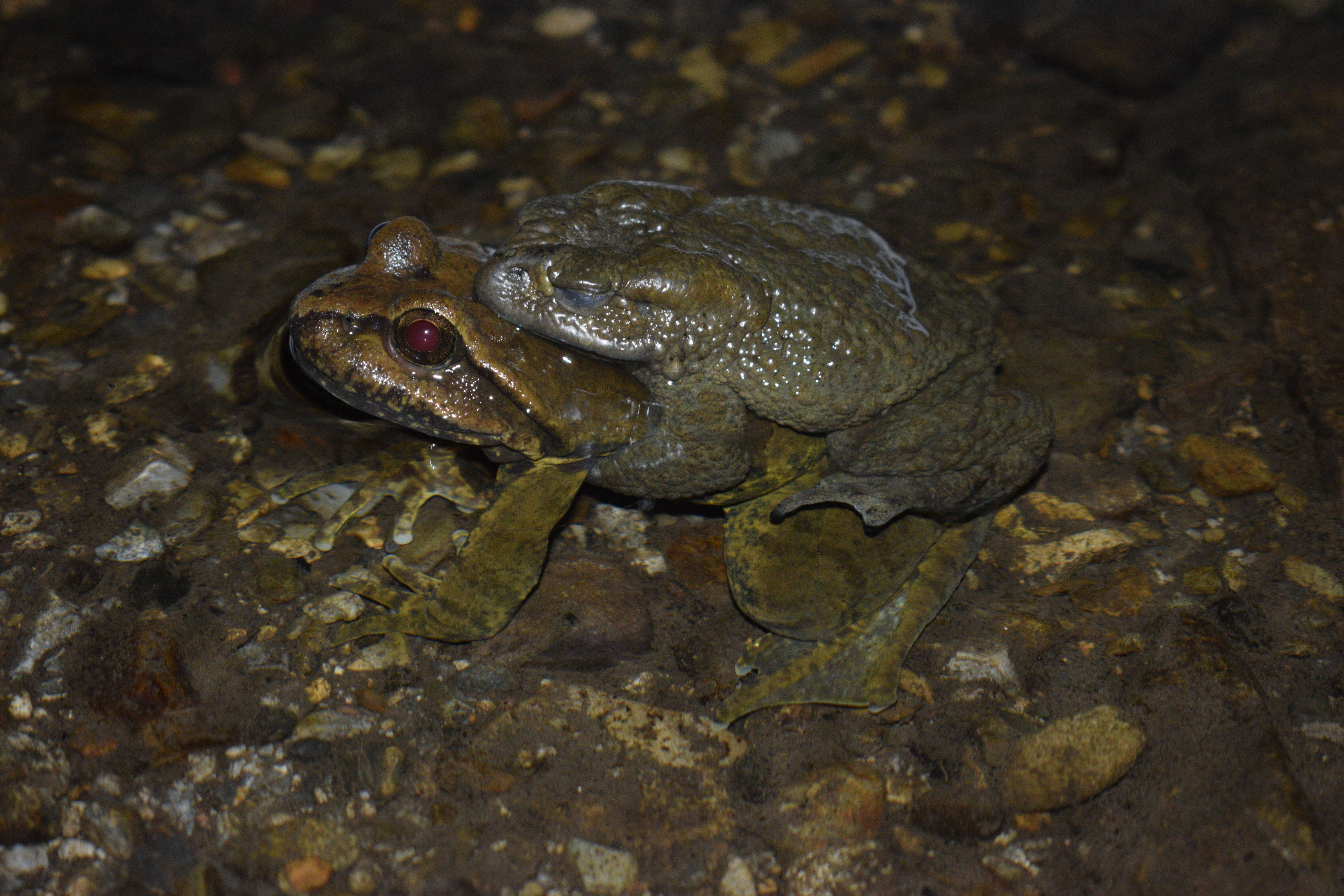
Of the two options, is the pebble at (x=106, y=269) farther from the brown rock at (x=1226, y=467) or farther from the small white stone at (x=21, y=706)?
the brown rock at (x=1226, y=467)

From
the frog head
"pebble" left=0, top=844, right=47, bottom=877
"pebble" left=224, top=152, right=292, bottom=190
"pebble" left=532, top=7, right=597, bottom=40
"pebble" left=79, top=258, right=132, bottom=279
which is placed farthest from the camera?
"pebble" left=532, top=7, right=597, bottom=40

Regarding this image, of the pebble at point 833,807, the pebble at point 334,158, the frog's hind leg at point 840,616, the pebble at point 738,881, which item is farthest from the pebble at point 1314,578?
the pebble at point 334,158

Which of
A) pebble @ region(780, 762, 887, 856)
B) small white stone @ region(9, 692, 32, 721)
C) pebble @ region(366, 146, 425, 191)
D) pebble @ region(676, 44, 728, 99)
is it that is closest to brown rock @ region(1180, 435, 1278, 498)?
pebble @ region(780, 762, 887, 856)

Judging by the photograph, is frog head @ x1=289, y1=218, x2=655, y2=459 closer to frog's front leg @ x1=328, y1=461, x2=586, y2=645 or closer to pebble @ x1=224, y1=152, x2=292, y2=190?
frog's front leg @ x1=328, y1=461, x2=586, y2=645

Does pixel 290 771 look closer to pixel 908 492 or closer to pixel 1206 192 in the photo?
pixel 908 492

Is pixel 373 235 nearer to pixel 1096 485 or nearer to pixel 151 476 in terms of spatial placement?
pixel 151 476

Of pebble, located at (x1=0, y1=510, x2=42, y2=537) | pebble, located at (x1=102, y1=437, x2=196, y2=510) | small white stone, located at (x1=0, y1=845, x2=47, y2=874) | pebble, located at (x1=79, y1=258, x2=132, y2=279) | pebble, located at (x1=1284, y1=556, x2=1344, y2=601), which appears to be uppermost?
pebble, located at (x1=79, y1=258, x2=132, y2=279)

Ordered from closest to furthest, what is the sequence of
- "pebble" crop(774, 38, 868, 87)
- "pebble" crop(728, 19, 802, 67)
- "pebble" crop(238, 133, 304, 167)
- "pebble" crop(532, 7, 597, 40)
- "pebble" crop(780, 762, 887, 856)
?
"pebble" crop(780, 762, 887, 856) < "pebble" crop(238, 133, 304, 167) < "pebble" crop(774, 38, 868, 87) < "pebble" crop(728, 19, 802, 67) < "pebble" crop(532, 7, 597, 40)

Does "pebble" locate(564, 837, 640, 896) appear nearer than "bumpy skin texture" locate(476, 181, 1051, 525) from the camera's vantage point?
Yes
